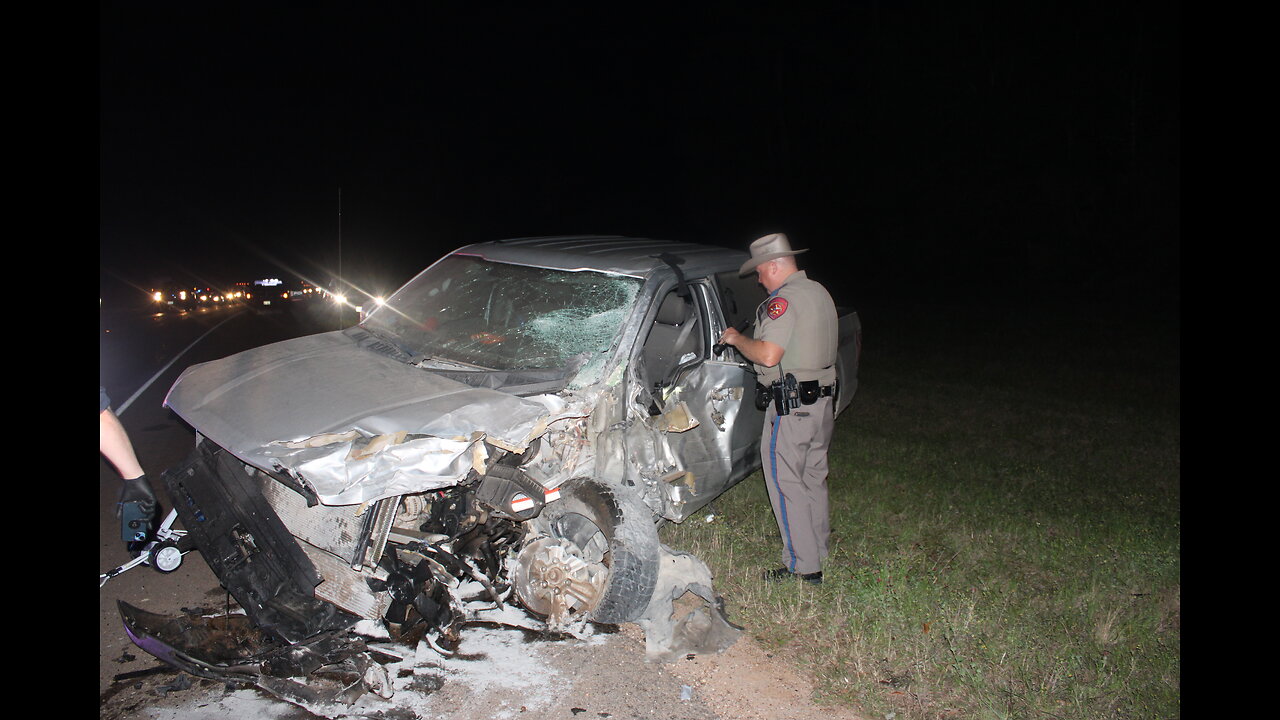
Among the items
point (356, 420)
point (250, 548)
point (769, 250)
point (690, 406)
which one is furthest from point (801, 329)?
point (250, 548)

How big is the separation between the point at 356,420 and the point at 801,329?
2238mm

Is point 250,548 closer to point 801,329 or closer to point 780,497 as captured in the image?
point 780,497

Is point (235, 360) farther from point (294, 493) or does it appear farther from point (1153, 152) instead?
point (1153, 152)

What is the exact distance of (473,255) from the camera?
16.8 ft

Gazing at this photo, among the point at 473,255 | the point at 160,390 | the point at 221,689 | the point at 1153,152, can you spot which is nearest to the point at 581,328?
the point at 473,255

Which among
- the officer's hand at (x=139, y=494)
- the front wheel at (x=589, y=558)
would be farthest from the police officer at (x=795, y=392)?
the officer's hand at (x=139, y=494)

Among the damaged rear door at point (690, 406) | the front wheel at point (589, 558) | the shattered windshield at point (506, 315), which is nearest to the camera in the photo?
the front wheel at point (589, 558)

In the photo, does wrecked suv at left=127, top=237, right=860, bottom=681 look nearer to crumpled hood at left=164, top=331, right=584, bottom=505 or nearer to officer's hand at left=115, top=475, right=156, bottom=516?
crumpled hood at left=164, top=331, right=584, bottom=505

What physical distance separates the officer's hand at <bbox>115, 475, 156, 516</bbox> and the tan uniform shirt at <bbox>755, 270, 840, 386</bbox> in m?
2.98

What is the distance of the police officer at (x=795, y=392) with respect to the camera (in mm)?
4188

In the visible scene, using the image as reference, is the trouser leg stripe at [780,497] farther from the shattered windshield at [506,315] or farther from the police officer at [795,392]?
the shattered windshield at [506,315]

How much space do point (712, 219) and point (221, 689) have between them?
4801 centimetres

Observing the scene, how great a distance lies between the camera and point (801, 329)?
4.19m

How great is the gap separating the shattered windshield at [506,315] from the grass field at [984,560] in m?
1.43
